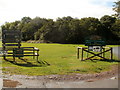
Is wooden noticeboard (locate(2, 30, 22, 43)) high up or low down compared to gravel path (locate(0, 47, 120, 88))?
up

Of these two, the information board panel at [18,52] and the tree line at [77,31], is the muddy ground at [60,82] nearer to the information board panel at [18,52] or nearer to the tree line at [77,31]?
the information board panel at [18,52]

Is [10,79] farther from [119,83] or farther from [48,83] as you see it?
[119,83]

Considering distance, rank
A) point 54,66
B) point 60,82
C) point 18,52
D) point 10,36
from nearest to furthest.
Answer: point 60,82 < point 54,66 < point 18,52 < point 10,36

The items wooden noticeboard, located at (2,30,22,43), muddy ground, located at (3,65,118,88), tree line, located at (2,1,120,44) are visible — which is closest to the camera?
muddy ground, located at (3,65,118,88)

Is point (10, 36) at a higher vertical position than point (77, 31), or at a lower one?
lower

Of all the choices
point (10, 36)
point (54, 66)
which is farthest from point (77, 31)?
point (54, 66)

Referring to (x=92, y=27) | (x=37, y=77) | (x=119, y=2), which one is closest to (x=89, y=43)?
(x=37, y=77)

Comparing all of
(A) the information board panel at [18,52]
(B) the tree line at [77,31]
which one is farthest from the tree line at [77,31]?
(A) the information board panel at [18,52]

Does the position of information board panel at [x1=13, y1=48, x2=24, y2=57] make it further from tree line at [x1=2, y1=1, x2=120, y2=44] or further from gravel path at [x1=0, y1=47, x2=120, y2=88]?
tree line at [x1=2, y1=1, x2=120, y2=44]

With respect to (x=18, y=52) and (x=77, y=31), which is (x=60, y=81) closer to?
(x=18, y=52)

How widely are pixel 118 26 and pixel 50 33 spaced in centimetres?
1625

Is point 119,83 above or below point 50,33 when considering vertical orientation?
below

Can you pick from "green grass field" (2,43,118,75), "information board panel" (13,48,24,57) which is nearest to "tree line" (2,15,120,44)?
"information board panel" (13,48,24,57)

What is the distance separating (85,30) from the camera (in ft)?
154
